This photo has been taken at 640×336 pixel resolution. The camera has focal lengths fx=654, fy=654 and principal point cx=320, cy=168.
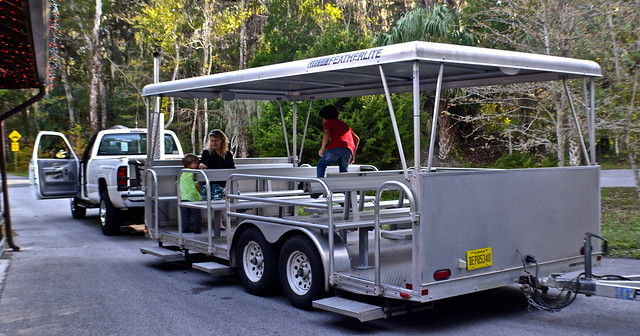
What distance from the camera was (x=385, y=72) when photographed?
297 inches

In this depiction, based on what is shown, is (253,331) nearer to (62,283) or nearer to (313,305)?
(313,305)

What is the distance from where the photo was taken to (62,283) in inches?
345

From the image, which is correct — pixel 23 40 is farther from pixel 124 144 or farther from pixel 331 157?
pixel 124 144

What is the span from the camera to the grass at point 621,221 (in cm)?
1005

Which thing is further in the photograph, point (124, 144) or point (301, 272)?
point (124, 144)

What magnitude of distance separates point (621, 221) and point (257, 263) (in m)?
8.21

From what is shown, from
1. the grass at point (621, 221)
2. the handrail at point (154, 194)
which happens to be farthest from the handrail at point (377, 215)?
the grass at point (621, 221)

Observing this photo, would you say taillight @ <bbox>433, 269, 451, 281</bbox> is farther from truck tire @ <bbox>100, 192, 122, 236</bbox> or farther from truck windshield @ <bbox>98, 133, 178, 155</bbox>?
truck windshield @ <bbox>98, 133, 178, 155</bbox>

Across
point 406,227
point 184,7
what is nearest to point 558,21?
point 406,227

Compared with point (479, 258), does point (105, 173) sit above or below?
above

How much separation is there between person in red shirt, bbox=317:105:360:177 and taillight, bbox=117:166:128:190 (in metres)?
5.06

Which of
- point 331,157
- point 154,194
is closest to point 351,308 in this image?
point 331,157

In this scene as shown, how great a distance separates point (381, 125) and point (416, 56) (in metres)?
14.6

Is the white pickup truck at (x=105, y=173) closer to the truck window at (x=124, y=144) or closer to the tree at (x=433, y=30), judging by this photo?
the truck window at (x=124, y=144)
